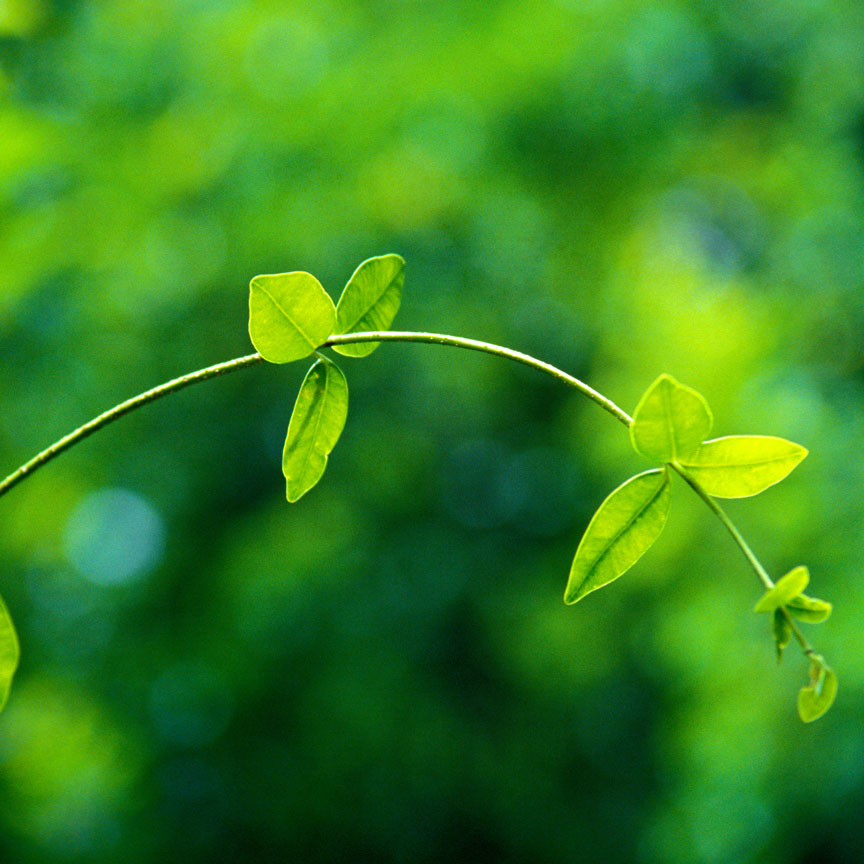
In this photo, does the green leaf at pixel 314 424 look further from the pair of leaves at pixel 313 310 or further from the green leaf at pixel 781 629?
the green leaf at pixel 781 629

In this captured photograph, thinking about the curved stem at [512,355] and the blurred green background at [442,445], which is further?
the blurred green background at [442,445]

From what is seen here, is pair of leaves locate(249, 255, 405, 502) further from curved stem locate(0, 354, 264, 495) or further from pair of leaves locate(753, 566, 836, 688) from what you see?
pair of leaves locate(753, 566, 836, 688)

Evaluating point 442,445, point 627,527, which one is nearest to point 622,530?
point 627,527

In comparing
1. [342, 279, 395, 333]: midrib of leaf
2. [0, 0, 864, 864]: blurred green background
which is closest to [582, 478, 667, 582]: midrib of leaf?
[342, 279, 395, 333]: midrib of leaf

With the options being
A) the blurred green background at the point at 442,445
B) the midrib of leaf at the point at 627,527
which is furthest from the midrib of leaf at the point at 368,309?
the blurred green background at the point at 442,445

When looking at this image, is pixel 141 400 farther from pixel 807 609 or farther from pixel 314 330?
pixel 807 609

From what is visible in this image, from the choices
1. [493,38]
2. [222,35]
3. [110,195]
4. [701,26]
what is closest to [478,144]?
[493,38]

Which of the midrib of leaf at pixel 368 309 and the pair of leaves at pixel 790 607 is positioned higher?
the midrib of leaf at pixel 368 309
